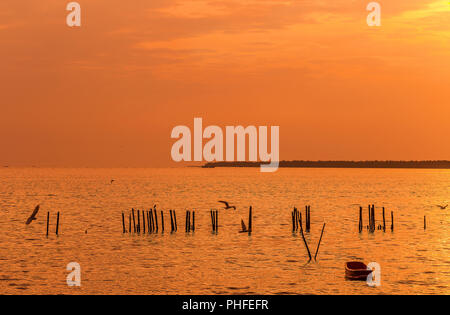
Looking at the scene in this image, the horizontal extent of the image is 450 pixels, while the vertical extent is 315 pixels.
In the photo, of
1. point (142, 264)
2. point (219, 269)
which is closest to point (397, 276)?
point (219, 269)

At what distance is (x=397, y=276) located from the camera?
38594 mm

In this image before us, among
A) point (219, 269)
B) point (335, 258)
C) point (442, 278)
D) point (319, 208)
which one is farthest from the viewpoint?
point (319, 208)

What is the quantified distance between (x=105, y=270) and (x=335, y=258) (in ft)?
58.2

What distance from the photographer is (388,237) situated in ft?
203
